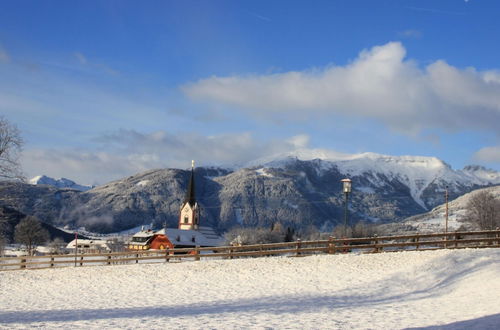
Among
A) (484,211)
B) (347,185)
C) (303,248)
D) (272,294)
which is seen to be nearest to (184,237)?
(484,211)

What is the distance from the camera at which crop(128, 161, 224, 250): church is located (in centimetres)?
10562

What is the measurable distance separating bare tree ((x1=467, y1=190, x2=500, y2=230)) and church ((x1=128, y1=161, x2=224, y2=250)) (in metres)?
53.8

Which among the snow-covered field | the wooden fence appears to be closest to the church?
the wooden fence

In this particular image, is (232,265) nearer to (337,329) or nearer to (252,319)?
(252,319)

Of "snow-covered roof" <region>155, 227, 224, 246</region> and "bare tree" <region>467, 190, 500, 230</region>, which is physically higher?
"bare tree" <region>467, 190, 500, 230</region>

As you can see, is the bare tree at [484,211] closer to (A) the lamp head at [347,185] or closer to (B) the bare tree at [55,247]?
(A) the lamp head at [347,185]

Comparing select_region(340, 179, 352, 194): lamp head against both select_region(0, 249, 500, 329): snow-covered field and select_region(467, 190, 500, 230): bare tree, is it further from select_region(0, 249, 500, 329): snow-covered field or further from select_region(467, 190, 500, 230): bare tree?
select_region(467, 190, 500, 230): bare tree

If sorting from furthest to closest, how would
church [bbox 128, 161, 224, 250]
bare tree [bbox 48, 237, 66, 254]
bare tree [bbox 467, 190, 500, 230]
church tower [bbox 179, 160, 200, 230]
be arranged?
church tower [bbox 179, 160, 200, 230]
bare tree [bbox 48, 237, 66, 254]
church [bbox 128, 161, 224, 250]
bare tree [bbox 467, 190, 500, 230]

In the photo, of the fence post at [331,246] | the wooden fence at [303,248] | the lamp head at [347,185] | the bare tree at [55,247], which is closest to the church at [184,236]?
the bare tree at [55,247]

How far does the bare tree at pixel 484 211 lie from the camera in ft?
→ 242

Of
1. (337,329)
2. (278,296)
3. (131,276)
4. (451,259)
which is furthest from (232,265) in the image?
(337,329)

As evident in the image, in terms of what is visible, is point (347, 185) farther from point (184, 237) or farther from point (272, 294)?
point (184, 237)

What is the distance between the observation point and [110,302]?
2341 cm

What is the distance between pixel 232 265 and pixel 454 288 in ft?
45.2
